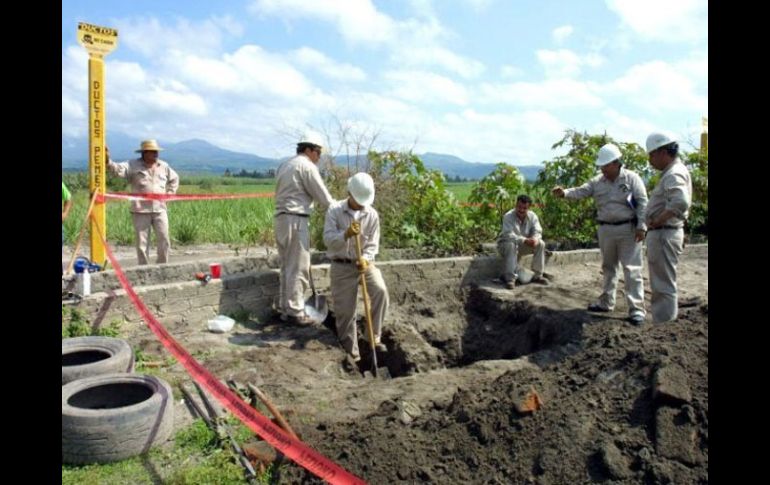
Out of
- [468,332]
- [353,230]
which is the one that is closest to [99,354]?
[353,230]

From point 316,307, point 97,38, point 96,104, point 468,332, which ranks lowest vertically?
point 468,332

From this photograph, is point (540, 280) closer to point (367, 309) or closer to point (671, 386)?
point (367, 309)

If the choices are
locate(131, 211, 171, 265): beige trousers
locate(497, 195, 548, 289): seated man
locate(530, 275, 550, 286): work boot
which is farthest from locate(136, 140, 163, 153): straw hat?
locate(530, 275, 550, 286): work boot

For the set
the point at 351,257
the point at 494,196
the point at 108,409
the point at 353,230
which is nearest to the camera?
the point at 108,409

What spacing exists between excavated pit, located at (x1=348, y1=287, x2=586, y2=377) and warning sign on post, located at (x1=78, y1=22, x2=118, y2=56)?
4.48m

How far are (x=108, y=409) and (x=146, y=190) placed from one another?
4.45 metres

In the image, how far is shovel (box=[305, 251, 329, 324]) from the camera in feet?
22.6

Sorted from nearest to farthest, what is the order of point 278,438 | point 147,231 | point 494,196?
1. point 278,438
2. point 147,231
3. point 494,196

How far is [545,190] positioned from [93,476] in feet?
26.6

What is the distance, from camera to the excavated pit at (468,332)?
657 cm

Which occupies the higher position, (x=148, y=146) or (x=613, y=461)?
(x=148, y=146)

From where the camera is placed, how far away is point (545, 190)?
9.95 m

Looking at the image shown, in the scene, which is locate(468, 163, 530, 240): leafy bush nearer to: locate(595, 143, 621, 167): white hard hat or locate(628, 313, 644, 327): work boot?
locate(595, 143, 621, 167): white hard hat

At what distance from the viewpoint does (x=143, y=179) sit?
7.75 m
